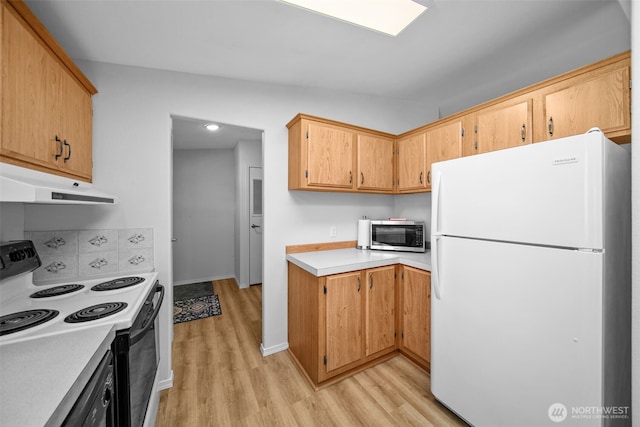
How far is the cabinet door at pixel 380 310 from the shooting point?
2.10 m

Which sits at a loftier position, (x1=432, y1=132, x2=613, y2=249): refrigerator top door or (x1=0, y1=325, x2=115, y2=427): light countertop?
(x1=432, y1=132, x2=613, y2=249): refrigerator top door

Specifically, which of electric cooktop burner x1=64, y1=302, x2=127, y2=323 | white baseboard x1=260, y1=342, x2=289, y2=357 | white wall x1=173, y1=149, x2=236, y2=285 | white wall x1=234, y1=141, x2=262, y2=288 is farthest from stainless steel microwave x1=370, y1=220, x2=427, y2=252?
white wall x1=173, y1=149, x2=236, y2=285

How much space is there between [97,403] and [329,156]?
2030mm

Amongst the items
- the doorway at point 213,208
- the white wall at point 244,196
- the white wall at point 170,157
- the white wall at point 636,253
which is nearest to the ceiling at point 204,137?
the doorway at point 213,208

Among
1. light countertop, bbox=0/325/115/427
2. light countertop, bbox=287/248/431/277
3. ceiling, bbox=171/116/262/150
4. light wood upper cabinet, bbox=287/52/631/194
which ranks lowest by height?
light countertop, bbox=0/325/115/427

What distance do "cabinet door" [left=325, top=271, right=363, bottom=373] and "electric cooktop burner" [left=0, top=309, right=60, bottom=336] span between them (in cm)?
148

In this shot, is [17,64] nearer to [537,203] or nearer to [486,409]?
[537,203]

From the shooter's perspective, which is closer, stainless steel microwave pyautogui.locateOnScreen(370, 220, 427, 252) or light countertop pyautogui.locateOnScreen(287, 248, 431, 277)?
light countertop pyautogui.locateOnScreen(287, 248, 431, 277)

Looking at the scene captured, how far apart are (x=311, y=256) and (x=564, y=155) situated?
1775mm

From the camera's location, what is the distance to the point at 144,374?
4.33ft

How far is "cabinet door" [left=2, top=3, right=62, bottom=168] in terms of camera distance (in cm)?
102

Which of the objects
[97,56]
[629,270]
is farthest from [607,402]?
[97,56]

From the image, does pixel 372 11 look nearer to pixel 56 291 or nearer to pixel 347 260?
pixel 347 260

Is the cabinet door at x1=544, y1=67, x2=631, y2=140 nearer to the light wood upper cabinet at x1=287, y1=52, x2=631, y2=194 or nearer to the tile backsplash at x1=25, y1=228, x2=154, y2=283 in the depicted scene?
the light wood upper cabinet at x1=287, y1=52, x2=631, y2=194
